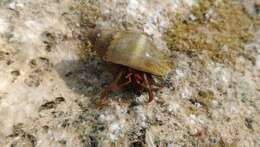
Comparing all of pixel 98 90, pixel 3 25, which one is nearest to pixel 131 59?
pixel 98 90

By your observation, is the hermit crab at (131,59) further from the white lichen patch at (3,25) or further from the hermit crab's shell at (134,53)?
the white lichen patch at (3,25)

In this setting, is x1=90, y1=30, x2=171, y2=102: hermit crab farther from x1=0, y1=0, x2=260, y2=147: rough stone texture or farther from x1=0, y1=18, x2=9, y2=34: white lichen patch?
x1=0, y1=18, x2=9, y2=34: white lichen patch

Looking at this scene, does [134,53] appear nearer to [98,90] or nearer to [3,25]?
[98,90]

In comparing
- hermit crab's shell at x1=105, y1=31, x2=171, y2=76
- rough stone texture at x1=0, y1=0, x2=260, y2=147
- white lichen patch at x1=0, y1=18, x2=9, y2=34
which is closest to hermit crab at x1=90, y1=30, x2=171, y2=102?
hermit crab's shell at x1=105, y1=31, x2=171, y2=76

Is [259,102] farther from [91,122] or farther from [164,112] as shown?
[91,122]

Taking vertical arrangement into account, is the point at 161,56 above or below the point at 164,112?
above

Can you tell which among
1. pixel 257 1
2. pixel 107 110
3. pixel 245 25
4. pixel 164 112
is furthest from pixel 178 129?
pixel 257 1
